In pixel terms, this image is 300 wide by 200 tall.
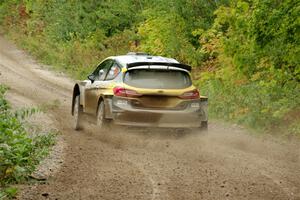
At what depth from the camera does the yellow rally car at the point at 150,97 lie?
40.2ft

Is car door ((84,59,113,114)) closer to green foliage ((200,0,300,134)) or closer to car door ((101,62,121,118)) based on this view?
car door ((101,62,121,118))

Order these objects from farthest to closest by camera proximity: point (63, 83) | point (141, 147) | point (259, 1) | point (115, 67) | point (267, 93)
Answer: point (63, 83)
point (267, 93)
point (259, 1)
point (115, 67)
point (141, 147)

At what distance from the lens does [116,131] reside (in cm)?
1241

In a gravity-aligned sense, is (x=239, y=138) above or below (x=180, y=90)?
below

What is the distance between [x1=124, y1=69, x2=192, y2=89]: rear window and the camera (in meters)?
12.4

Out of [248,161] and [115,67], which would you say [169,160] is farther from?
[115,67]

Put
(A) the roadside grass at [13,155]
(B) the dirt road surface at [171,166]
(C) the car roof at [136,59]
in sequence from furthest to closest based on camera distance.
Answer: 1. (C) the car roof at [136,59]
2. (B) the dirt road surface at [171,166]
3. (A) the roadside grass at [13,155]

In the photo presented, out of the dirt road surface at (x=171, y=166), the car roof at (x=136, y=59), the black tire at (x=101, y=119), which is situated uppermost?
the car roof at (x=136, y=59)

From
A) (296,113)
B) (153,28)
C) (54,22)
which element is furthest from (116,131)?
(54,22)

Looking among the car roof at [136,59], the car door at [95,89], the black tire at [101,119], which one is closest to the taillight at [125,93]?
the black tire at [101,119]

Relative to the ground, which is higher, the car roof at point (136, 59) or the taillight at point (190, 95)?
the car roof at point (136, 59)

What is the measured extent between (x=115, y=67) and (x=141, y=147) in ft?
6.98

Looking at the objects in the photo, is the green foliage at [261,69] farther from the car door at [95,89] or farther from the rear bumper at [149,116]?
the car door at [95,89]

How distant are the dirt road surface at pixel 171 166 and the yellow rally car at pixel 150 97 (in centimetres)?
31
